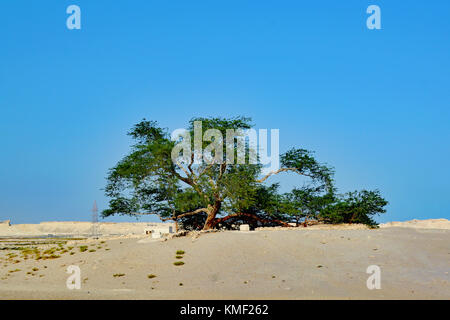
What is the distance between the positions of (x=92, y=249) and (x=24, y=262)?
3.44m

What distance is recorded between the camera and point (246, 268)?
1702 centimetres

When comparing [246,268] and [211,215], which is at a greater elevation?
[211,215]

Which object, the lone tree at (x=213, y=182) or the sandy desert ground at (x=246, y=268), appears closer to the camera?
the sandy desert ground at (x=246, y=268)

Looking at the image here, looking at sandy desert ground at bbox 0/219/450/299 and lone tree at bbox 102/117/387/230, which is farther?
lone tree at bbox 102/117/387/230

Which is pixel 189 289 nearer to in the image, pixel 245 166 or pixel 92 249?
pixel 92 249

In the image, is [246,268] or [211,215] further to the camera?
[211,215]

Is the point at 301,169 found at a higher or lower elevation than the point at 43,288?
higher

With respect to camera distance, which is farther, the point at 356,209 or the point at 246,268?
the point at 356,209

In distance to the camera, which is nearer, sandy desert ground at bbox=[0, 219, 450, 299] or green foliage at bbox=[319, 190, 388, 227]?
sandy desert ground at bbox=[0, 219, 450, 299]

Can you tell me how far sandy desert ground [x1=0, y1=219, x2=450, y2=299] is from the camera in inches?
554

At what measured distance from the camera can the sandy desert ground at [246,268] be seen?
14063 mm

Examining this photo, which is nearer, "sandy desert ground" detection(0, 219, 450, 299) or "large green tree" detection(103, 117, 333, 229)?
"sandy desert ground" detection(0, 219, 450, 299)

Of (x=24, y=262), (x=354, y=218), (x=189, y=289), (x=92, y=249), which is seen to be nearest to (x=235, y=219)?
(x=354, y=218)

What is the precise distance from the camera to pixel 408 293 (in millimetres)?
13461
